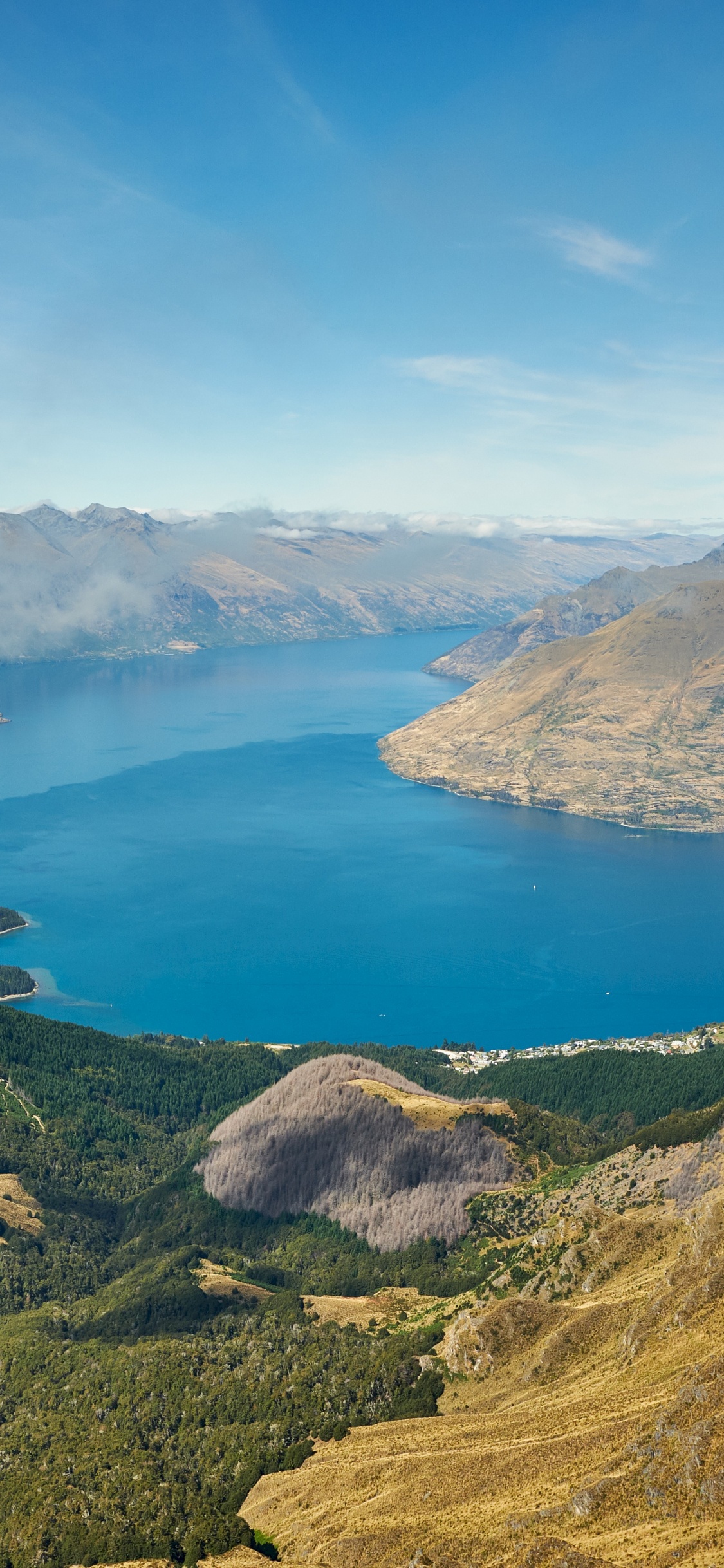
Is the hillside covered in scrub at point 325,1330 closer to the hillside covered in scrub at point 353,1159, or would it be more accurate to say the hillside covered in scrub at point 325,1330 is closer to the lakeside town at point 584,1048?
the hillside covered in scrub at point 353,1159

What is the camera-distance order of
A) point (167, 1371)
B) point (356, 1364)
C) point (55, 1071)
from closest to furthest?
1. point (356, 1364)
2. point (167, 1371)
3. point (55, 1071)

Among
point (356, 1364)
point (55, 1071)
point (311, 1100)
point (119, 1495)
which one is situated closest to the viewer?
point (119, 1495)

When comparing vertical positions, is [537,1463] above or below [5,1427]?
above

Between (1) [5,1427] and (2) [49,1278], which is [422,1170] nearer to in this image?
(2) [49,1278]

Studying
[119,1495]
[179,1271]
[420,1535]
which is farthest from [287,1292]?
[420,1535]

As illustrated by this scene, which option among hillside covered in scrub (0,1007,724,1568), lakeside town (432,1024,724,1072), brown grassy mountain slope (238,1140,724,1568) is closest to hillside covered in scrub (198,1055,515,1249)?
hillside covered in scrub (0,1007,724,1568)
